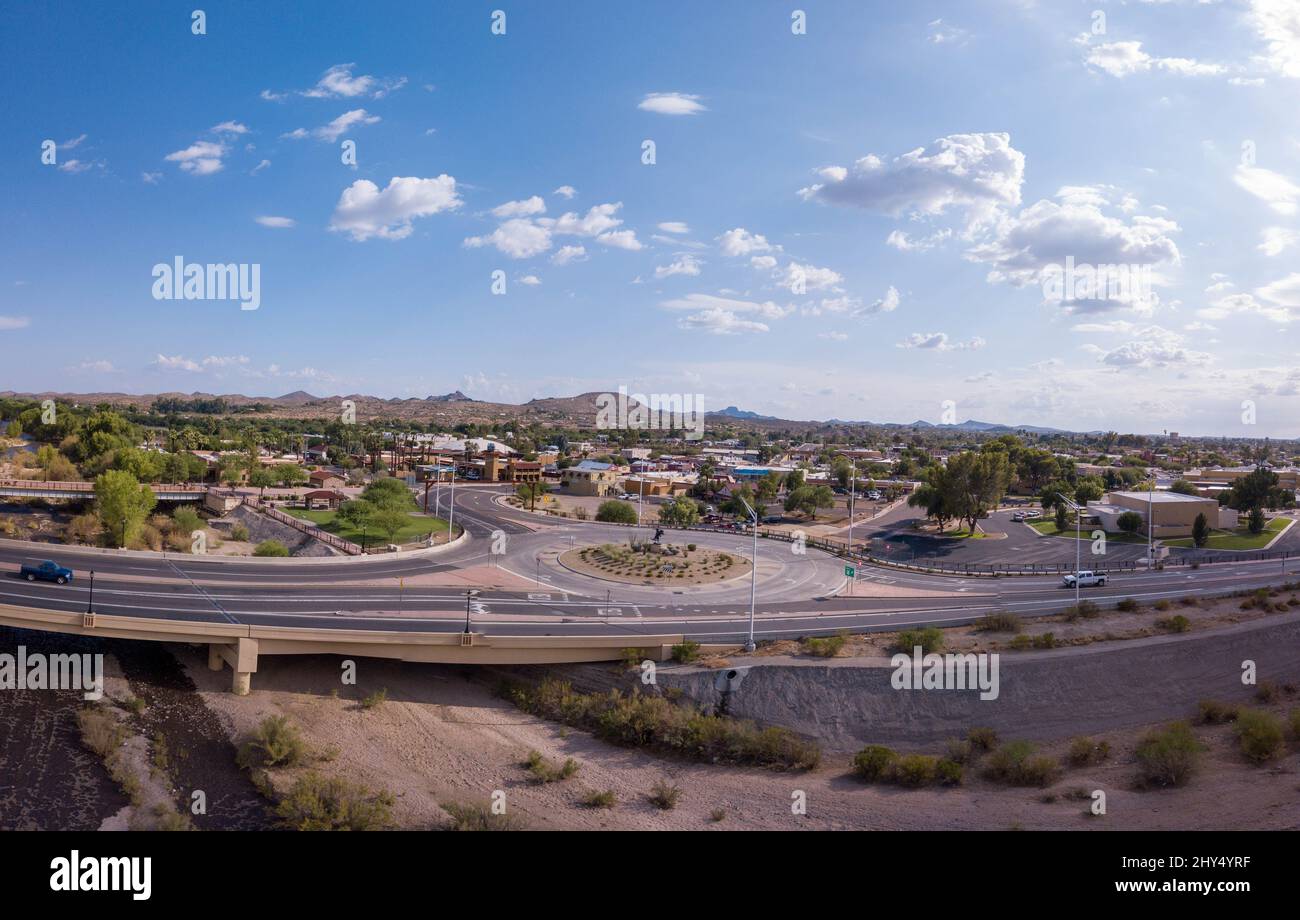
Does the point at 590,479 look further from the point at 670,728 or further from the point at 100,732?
the point at 100,732

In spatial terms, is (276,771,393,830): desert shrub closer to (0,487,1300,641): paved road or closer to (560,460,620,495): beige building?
(0,487,1300,641): paved road

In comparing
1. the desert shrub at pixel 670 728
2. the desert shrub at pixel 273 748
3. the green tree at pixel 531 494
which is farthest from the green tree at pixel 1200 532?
the desert shrub at pixel 273 748

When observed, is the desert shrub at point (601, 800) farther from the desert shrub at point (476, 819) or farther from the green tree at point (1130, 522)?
the green tree at point (1130, 522)

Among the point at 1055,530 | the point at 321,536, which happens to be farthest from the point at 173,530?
the point at 1055,530

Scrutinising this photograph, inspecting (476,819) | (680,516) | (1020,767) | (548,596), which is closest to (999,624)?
(1020,767)

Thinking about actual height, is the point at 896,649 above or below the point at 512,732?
above

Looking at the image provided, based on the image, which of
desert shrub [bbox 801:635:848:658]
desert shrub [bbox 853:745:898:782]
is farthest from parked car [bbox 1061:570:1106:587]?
desert shrub [bbox 853:745:898:782]

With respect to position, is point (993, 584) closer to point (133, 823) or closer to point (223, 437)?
point (133, 823)
